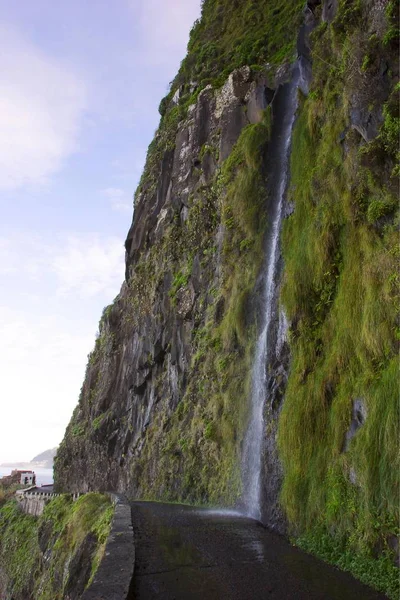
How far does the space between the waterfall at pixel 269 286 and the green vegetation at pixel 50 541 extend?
3.12 m

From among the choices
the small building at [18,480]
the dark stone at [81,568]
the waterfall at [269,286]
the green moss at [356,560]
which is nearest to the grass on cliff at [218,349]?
the waterfall at [269,286]

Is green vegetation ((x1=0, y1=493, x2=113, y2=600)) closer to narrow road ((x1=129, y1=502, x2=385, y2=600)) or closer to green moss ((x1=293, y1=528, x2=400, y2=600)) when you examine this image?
narrow road ((x1=129, y1=502, x2=385, y2=600))

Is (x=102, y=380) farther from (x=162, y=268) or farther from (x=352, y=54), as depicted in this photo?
(x=352, y=54)

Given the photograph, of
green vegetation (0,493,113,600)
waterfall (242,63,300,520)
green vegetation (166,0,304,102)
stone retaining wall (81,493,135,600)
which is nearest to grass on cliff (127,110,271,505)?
waterfall (242,63,300,520)

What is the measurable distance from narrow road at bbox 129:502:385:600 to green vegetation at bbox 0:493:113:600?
1037 mm

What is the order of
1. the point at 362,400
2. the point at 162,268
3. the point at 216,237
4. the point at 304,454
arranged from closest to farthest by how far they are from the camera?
the point at 362,400, the point at 304,454, the point at 216,237, the point at 162,268

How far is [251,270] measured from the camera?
13.0 m

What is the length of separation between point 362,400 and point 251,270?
710cm

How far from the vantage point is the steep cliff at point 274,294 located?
20.8 feet

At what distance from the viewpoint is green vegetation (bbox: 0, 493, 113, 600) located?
10.3 metres

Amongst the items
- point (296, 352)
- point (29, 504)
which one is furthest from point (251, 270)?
point (29, 504)

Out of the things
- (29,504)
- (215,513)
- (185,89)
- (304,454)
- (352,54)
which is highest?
(185,89)

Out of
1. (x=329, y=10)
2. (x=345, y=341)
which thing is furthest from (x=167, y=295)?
(x=345, y=341)

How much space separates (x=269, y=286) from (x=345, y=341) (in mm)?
4729
